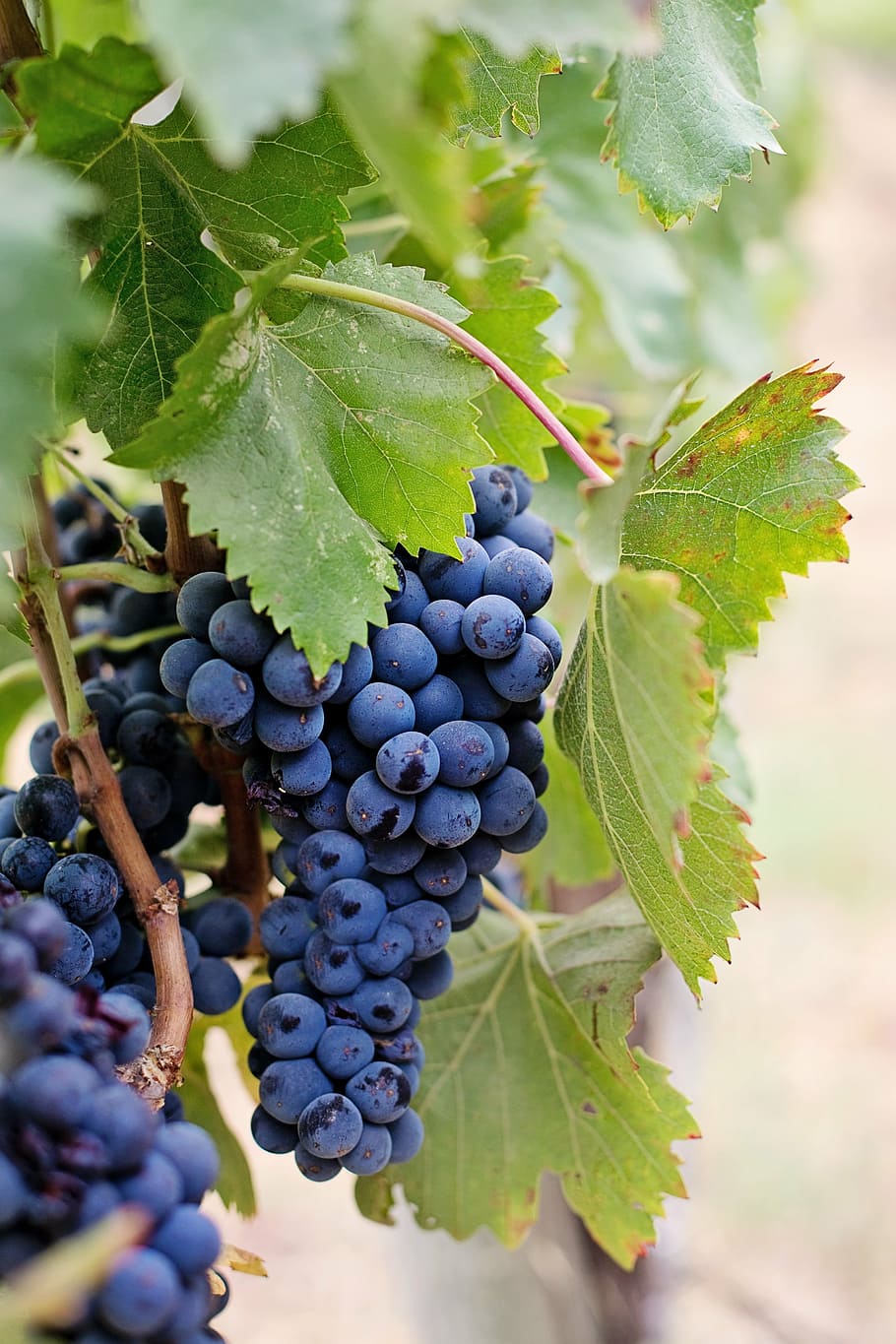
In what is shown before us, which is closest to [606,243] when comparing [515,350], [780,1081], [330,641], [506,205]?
[506,205]

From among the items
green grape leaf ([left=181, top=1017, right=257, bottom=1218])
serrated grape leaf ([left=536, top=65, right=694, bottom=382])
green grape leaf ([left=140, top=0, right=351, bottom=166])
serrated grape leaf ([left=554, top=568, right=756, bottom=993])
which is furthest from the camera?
serrated grape leaf ([left=536, top=65, right=694, bottom=382])

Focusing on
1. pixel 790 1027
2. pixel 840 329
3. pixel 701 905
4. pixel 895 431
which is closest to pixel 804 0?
pixel 701 905

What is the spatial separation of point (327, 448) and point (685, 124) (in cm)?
25

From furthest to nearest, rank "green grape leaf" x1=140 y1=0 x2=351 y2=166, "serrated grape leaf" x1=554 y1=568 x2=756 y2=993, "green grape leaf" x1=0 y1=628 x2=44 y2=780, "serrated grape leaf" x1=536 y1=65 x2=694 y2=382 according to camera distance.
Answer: "serrated grape leaf" x1=536 y1=65 x2=694 y2=382 < "green grape leaf" x1=0 y1=628 x2=44 y2=780 < "serrated grape leaf" x1=554 y1=568 x2=756 y2=993 < "green grape leaf" x1=140 y1=0 x2=351 y2=166

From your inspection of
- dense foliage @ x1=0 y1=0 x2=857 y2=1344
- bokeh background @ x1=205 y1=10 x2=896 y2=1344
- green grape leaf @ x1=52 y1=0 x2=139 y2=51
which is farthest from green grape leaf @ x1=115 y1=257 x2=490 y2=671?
bokeh background @ x1=205 y1=10 x2=896 y2=1344

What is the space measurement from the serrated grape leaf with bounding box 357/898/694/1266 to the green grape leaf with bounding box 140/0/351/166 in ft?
1.47

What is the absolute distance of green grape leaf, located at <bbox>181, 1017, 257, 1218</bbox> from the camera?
0.64 m

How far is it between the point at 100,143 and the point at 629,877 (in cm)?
36

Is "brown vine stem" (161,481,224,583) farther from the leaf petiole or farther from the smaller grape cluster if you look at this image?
the leaf petiole

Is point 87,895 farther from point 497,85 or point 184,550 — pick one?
point 497,85

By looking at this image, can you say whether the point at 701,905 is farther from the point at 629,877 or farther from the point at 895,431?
the point at 895,431

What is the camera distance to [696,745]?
0.43m

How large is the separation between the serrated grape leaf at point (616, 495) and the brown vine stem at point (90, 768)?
0.72 ft

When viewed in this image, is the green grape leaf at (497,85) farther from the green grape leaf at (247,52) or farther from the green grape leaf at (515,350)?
the green grape leaf at (247,52)
